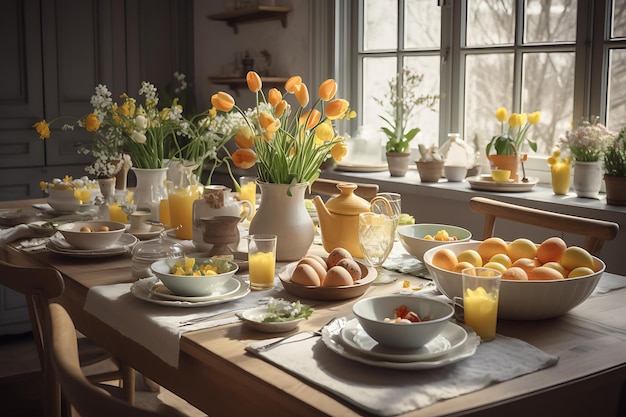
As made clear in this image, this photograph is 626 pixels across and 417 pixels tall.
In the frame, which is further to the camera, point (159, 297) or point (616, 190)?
point (616, 190)

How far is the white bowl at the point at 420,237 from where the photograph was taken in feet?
6.43

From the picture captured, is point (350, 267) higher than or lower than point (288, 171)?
lower

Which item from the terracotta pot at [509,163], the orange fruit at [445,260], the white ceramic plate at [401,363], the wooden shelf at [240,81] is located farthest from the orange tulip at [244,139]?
the wooden shelf at [240,81]

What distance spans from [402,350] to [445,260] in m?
0.40

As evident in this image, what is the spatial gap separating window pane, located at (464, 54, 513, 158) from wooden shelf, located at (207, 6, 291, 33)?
1.12 m

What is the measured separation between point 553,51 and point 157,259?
6.63ft

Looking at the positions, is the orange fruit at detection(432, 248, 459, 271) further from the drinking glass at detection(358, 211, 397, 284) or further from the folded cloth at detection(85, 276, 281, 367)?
the folded cloth at detection(85, 276, 281, 367)

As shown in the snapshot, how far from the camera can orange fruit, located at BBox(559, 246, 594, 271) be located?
5.22 ft

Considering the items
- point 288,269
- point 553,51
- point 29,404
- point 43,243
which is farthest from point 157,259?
point 553,51

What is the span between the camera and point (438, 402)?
1.13m

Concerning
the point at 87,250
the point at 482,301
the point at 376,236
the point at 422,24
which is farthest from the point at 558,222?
the point at 422,24

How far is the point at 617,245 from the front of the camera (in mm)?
2664

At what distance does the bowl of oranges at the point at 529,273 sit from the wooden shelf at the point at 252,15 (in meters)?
2.61

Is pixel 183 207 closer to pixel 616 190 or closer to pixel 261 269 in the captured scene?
pixel 261 269
